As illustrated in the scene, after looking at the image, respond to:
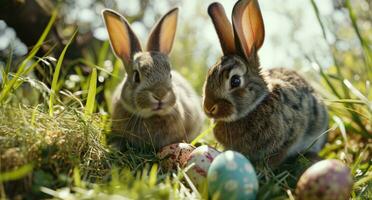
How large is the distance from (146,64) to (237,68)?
937mm

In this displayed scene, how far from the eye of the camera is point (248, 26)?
3.97 meters

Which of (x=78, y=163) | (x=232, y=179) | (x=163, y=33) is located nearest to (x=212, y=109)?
(x=232, y=179)

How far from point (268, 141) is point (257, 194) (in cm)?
84

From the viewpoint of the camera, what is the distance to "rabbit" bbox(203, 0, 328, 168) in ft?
12.3

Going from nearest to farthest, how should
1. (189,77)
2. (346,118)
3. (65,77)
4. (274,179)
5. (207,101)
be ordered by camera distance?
(274,179), (207,101), (346,118), (65,77), (189,77)

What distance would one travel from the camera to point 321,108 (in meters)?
4.46

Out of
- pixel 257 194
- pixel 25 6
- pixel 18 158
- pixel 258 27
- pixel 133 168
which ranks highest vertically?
pixel 25 6

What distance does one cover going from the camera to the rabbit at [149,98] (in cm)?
418

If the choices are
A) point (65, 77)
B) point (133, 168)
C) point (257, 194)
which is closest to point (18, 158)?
point (133, 168)

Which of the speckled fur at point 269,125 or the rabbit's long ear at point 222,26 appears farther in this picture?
the rabbit's long ear at point 222,26

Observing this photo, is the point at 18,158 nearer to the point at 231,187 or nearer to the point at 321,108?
the point at 231,187

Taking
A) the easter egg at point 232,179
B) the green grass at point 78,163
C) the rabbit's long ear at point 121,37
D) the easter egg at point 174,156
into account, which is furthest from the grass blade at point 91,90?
the easter egg at point 232,179

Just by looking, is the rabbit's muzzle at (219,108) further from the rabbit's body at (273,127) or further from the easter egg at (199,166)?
the easter egg at (199,166)

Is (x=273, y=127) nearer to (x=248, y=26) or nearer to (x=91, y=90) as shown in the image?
(x=248, y=26)
